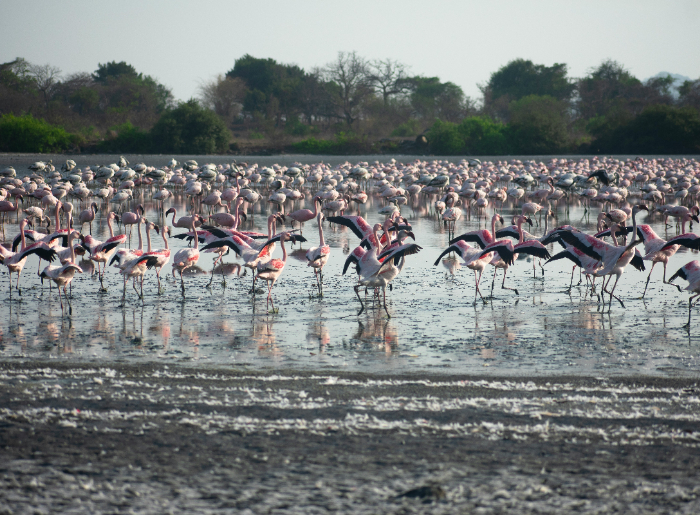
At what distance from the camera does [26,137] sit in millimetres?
46625

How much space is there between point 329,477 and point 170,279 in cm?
623

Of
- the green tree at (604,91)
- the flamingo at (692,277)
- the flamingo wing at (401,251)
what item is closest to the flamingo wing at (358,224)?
the flamingo wing at (401,251)

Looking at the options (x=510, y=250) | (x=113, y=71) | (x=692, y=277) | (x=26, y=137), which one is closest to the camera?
(x=692, y=277)

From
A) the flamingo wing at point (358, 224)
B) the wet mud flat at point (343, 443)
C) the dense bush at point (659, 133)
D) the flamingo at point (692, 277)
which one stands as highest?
the dense bush at point (659, 133)

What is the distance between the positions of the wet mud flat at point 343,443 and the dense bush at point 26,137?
4644 cm

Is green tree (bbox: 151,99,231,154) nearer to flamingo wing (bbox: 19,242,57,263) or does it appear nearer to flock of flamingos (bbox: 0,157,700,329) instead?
flock of flamingos (bbox: 0,157,700,329)

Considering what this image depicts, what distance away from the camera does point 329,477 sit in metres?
3.43

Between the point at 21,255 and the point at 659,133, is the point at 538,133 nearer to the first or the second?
the point at 659,133

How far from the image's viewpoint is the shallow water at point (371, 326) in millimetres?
5492

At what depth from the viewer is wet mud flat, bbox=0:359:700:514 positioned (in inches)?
127

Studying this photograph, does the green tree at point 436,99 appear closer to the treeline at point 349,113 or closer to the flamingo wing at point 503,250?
the treeline at point 349,113

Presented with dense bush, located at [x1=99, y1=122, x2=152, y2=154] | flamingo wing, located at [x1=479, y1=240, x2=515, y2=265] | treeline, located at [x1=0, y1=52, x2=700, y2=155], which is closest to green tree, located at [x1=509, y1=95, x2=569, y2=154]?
treeline, located at [x1=0, y1=52, x2=700, y2=155]

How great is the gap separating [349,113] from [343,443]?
65.8m

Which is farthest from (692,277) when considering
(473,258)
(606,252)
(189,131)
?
(189,131)
